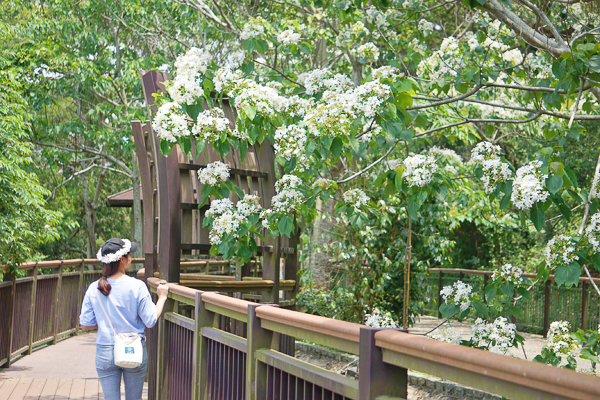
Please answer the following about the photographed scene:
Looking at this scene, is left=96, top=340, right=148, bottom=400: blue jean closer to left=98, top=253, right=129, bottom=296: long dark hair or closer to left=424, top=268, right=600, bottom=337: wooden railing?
left=98, top=253, right=129, bottom=296: long dark hair

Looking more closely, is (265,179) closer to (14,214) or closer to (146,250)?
(146,250)

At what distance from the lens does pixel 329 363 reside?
26.3ft

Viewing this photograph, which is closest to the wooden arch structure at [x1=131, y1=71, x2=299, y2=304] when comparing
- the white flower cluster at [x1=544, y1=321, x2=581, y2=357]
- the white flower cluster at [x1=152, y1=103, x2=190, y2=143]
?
the white flower cluster at [x1=152, y1=103, x2=190, y2=143]

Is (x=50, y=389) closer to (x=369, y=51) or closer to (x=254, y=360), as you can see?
(x=254, y=360)

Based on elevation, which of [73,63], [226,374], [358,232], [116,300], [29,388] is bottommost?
[29,388]

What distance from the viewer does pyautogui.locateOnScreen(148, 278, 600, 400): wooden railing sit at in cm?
138

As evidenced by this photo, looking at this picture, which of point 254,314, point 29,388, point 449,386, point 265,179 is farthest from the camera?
point 29,388

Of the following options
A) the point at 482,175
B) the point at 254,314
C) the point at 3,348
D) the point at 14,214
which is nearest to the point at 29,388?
the point at 3,348

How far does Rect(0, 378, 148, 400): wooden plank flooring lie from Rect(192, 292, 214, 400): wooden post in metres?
3.29

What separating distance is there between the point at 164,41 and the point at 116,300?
13119 millimetres

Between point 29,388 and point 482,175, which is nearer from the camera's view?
point 482,175

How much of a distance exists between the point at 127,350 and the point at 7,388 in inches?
157

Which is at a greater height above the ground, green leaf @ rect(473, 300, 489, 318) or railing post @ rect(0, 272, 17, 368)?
green leaf @ rect(473, 300, 489, 318)

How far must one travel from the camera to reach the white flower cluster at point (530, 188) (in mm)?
3398
